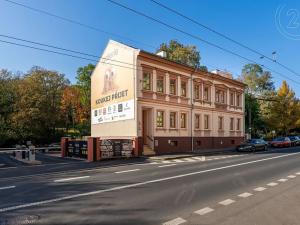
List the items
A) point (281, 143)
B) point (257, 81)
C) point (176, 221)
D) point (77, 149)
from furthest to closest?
point (257, 81), point (281, 143), point (77, 149), point (176, 221)

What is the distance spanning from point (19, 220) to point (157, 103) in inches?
938

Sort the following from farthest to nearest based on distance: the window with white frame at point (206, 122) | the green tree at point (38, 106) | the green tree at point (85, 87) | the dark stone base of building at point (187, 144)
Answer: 1. the green tree at point (85, 87)
2. the green tree at point (38, 106)
3. the window with white frame at point (206, 122)
4. the dark stone base of building at point (187, 144)

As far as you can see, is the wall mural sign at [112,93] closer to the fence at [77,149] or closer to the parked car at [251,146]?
Result: the fence at [77,149]

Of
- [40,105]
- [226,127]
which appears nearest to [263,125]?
[226,127]

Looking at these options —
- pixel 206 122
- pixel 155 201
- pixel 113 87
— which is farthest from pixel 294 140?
pixel 155 201

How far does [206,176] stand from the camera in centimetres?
1344

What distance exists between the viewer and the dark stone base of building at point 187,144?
1178 inches

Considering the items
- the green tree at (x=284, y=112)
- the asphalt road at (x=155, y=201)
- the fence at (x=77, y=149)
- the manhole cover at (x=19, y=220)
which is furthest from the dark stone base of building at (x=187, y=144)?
the green tree at (x=284, y=112)

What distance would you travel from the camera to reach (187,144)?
3294 centimetres

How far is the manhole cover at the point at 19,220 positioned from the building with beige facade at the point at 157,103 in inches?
767

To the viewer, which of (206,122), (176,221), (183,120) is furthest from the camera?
(206,122)

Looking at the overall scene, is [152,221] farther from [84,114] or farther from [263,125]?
[263,125]

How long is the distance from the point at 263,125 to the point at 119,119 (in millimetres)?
42185

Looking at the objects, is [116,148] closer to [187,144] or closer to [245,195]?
[187,144]
